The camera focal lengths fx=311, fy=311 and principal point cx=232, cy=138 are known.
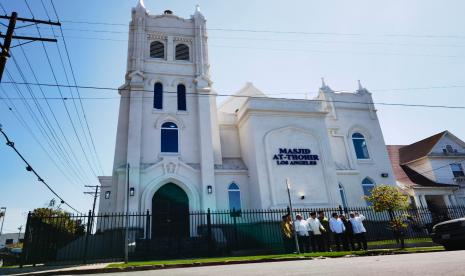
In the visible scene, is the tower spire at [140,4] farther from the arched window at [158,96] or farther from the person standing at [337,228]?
the person standing at [337,228]

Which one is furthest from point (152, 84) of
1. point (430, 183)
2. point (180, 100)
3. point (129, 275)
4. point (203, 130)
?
point (430, 183)

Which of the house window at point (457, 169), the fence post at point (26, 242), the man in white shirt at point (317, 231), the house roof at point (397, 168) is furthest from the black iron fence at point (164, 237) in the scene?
the house window at point (457, 169)

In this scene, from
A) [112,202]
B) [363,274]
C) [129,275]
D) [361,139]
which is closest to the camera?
[363,274]

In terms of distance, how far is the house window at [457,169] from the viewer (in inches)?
1069

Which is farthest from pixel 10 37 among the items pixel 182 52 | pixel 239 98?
pixel 239 98

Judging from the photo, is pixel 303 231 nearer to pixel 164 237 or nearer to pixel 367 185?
pixel 164 237

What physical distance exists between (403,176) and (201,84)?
60.8 ft

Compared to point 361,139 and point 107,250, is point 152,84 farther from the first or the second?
point 361,139

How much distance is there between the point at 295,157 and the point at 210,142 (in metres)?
5.66

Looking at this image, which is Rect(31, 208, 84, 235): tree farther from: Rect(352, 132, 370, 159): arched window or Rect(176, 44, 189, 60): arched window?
Rect(352, 132, 370, 159): arched window

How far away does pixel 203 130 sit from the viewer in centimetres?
2052

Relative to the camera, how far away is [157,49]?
77.0 feet

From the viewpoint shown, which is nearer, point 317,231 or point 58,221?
point 317,231

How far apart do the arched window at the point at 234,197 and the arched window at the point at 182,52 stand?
10.5 metres
